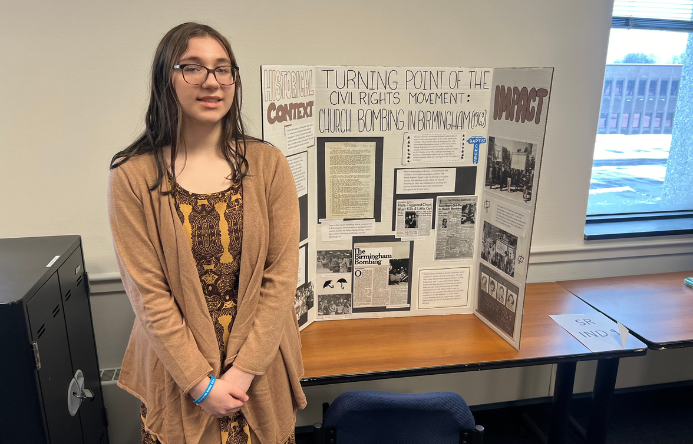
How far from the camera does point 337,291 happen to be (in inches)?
73.8

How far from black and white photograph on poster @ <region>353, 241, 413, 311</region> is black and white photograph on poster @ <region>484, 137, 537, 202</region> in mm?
394

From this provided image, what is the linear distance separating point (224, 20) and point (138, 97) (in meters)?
0.43

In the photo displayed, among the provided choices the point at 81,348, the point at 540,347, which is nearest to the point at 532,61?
the point at 540,347

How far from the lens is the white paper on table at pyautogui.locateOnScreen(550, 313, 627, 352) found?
66.4 inches

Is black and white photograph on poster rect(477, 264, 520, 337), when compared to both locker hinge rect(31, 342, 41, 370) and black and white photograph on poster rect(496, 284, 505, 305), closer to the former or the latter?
black and white photograph on poster rect(496, 284, 505, 305)

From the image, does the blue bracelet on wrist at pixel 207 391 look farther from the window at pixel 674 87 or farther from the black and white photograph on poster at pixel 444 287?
the window at pixel 674 87

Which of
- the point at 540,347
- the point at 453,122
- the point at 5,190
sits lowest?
the point at 540,347

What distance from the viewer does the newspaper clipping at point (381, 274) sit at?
186 cm

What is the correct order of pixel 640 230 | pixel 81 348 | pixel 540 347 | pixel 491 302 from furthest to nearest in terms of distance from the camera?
pixel 640 230 → pixel 491 302 → pixel 540 347 → pixel 81 348

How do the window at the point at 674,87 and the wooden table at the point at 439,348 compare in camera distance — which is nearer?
the wooden table at the point at 439,348

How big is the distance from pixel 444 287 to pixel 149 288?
1.15 meters

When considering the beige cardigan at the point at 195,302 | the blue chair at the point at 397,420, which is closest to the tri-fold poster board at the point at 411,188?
the beige cardigan at the point at 195,302

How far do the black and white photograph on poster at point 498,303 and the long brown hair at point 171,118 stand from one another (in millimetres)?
1001

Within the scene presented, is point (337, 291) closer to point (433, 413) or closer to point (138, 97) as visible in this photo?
point (433, 413)
